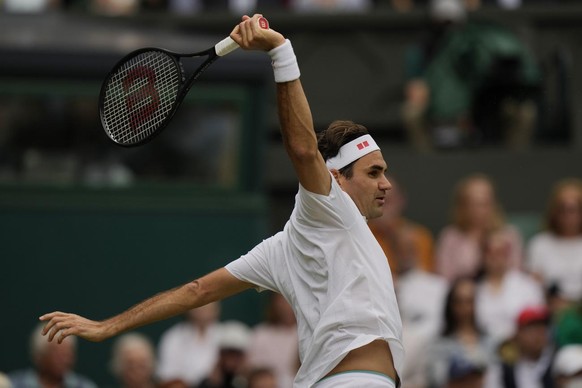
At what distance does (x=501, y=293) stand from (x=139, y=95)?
4.61 m

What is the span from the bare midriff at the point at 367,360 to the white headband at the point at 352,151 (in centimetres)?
74

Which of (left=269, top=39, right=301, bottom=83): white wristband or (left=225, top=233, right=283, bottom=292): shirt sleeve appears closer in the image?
(left=269, top=39, right=301, bottom=83): white wristband

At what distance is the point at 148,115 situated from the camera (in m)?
6.46

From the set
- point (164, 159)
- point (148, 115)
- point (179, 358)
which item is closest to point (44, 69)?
point (164, 159)

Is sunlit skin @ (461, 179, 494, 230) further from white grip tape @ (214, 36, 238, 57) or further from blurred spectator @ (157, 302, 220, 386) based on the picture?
white grip tape @ (214, 36, 238, 57)

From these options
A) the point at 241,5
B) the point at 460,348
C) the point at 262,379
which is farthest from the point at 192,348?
the point at 241,5

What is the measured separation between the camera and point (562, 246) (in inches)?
432

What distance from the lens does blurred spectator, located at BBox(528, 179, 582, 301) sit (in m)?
10.8

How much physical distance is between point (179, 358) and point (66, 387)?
1.00m

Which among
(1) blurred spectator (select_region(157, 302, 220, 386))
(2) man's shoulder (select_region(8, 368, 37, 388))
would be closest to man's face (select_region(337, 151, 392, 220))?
(2) man's shoulder (select_region(8, 368, 37, 388))

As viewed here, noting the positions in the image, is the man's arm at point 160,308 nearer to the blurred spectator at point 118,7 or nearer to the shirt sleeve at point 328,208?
the shirt sleeve at point 328,208

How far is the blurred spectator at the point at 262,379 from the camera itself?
31.6 ft

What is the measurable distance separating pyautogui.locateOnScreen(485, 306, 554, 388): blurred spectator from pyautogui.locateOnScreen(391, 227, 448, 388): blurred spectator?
474 mm

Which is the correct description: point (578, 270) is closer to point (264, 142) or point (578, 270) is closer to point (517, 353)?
point (517, 353)
